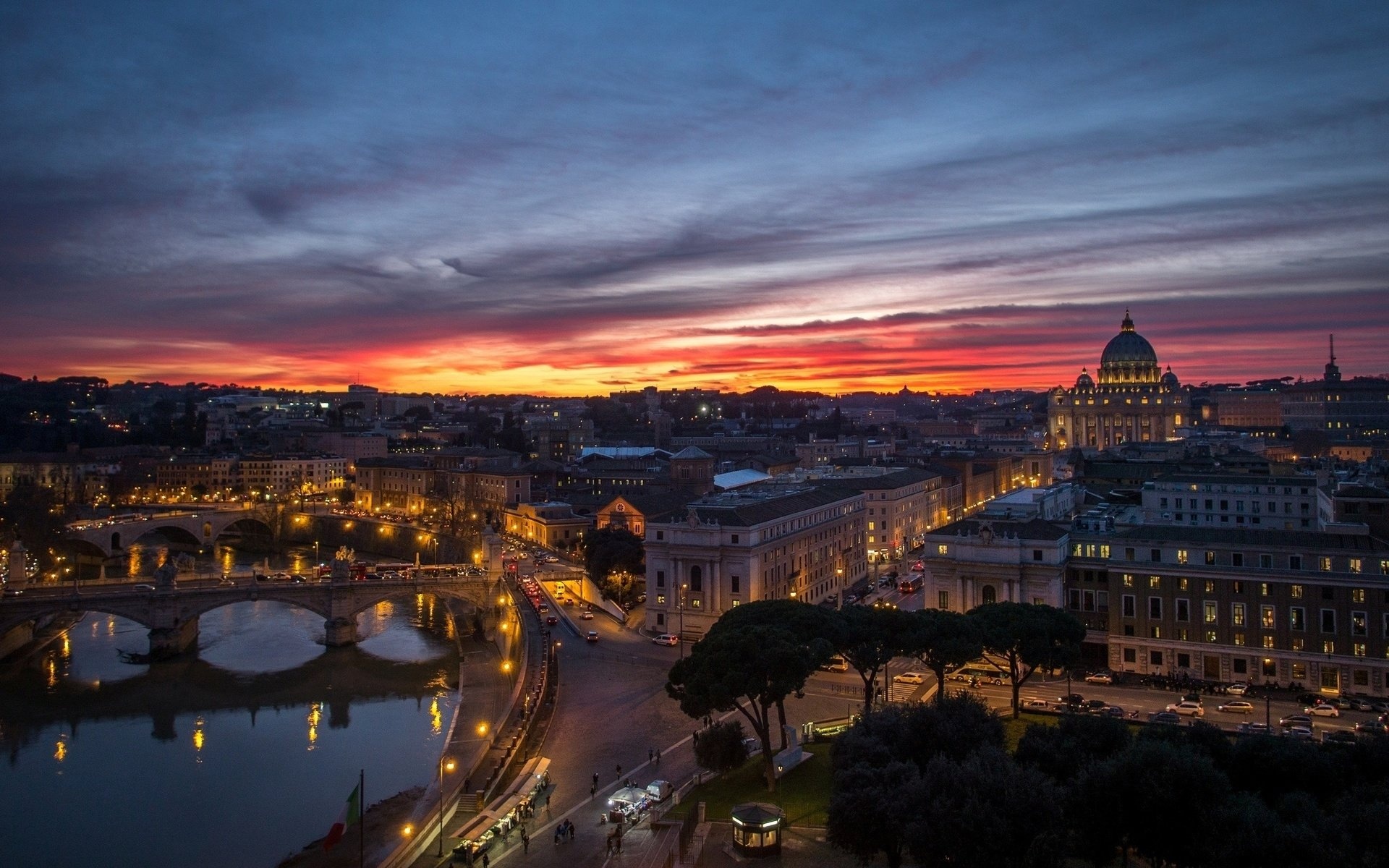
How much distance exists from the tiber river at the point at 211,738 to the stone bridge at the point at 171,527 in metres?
17.3

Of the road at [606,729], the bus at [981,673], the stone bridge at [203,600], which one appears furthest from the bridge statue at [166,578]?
the bus at [981,673]

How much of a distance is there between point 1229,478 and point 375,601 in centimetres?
3220

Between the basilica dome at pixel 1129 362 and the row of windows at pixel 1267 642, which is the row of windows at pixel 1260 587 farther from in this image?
the basilica dome at pixel 1129 362

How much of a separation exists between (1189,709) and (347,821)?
18415 mm

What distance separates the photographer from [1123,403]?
4427 inches

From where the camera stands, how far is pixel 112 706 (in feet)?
105

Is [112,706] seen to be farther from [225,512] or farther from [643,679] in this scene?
[225,512]

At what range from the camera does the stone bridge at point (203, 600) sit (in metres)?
35.7

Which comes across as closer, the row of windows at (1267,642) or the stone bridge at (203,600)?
the row of windows at (1267,642)

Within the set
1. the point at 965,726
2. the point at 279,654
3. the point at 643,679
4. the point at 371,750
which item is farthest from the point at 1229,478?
the point at 279,654

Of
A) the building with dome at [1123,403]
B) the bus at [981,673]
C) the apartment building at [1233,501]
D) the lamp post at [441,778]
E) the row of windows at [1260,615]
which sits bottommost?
the lamp post at [441,778]

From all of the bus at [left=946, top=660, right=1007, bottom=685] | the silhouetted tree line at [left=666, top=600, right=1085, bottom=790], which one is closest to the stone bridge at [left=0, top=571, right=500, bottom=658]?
the silhouetted tree line at [left=666, top=600, right=1085, bottom=790]

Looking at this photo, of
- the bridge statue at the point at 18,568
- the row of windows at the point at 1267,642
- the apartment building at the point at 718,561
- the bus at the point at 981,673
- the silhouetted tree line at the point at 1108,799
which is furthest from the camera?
the bridge statue at the point at 18,568

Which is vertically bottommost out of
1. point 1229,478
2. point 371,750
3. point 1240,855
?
point 371,750
